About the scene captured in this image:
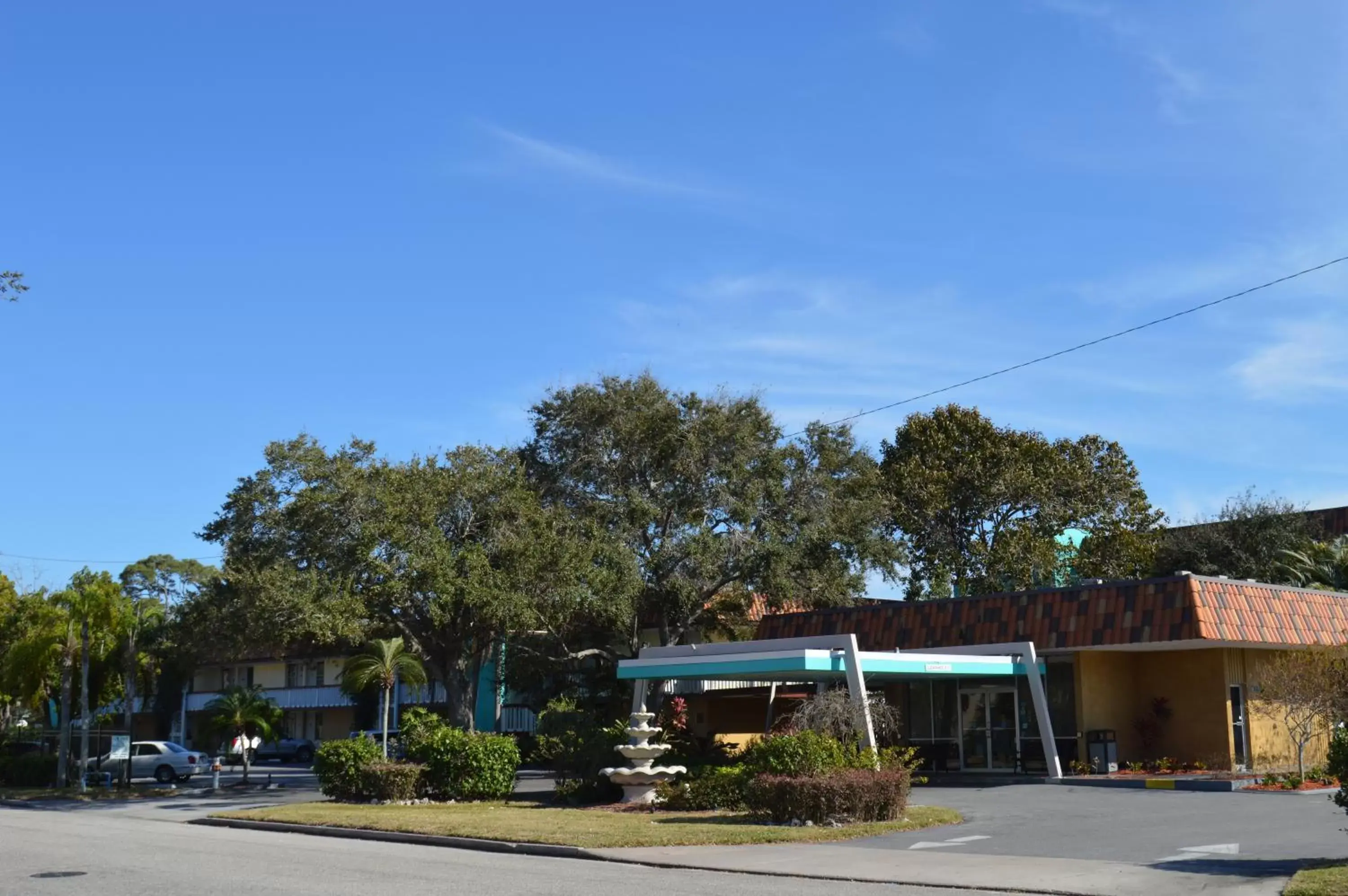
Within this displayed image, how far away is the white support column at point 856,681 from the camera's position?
26.6 metres

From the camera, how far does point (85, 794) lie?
1359 inches

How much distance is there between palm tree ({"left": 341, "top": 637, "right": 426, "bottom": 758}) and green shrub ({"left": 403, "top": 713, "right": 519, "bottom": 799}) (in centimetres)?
420

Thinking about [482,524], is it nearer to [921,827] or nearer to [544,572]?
[544,572]

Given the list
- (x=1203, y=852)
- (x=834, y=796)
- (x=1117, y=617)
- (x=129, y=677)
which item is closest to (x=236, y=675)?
(x=129, y=677)

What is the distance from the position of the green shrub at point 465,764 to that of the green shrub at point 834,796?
833 cm

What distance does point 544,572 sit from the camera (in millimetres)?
33531

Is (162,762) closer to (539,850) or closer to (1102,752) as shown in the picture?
(1102,752)

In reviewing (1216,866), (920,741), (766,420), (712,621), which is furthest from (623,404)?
(1216,866)

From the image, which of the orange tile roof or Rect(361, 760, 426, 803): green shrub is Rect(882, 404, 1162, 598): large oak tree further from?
Rect(361, 760, 426, 803): green shrub

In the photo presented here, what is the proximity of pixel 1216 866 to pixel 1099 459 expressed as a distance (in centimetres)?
3809

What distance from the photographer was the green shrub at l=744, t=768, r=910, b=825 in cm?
2023

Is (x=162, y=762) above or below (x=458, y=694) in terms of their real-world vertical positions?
below

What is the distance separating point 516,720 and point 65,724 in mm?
20116

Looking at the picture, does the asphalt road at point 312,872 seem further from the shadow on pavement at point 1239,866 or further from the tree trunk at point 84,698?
the tree trunk at point 84,698
